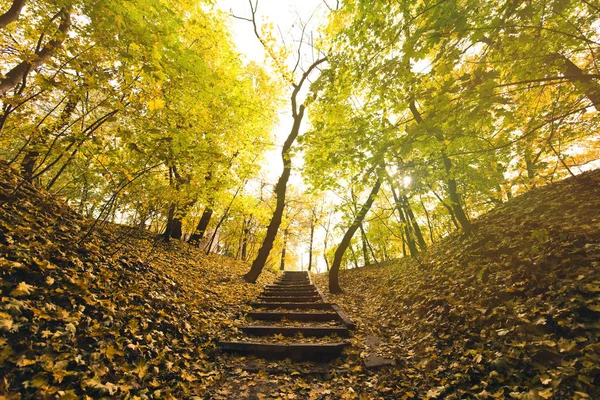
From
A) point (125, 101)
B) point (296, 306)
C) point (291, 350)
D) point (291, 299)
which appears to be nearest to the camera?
point (125, 101)

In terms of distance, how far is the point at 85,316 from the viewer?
9.59 ft

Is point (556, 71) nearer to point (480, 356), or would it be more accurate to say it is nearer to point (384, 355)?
point (480, 356)

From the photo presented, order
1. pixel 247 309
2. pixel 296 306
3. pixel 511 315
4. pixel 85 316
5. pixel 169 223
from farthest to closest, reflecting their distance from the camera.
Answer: pixel 169 223 → pixel 296 306 → pixel 247 309 → pixel 511 315 → pixel 85 316

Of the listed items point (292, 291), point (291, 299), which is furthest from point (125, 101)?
point (292, 291)

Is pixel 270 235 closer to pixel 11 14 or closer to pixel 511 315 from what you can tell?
pixel 511 315

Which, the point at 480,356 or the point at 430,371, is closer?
the point at 480,356

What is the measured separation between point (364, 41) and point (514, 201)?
25.4 feet

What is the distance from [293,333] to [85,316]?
10.8 ft

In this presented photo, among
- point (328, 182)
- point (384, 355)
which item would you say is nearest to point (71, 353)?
point (384, 355)

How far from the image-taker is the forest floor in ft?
7.80

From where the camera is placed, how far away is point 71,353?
7.93 feet

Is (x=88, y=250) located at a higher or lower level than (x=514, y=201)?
lower

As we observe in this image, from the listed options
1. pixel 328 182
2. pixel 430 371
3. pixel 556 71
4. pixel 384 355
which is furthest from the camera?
pixel 328 182

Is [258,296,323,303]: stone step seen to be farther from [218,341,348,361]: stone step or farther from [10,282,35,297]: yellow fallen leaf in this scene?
[10,282,35,297]: yellow fallen leaf
